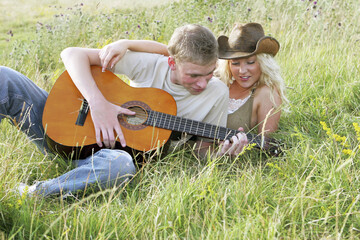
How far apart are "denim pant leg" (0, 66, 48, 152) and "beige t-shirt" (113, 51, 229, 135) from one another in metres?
0.62

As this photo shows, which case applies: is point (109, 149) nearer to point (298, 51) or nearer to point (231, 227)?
point (231, 227)

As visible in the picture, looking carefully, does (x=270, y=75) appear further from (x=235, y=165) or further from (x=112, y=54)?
(x=112, y=54)

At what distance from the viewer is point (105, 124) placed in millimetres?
2641

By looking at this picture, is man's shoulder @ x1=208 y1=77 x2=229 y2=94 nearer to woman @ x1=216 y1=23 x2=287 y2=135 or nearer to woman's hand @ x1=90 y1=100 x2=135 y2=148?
woman @ x1=216 y1=23 x2=287 y2=135

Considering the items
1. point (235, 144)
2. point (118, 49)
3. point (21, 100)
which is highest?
point (118, 49)

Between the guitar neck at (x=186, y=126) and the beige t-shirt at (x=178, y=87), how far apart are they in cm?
15

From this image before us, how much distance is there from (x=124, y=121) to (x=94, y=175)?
0.47 meters

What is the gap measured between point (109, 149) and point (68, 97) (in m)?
0.53

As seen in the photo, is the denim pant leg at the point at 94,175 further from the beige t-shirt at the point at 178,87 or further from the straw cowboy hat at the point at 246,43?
the straw cowboy hat at the point at 246,43

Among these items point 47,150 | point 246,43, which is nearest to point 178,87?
point 246,43

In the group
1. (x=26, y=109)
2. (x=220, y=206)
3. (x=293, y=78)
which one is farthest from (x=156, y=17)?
(x=220, y=206)

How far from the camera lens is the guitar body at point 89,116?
2.66 metres

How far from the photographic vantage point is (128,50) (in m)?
3.00

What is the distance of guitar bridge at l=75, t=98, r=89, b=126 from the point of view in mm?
2713
